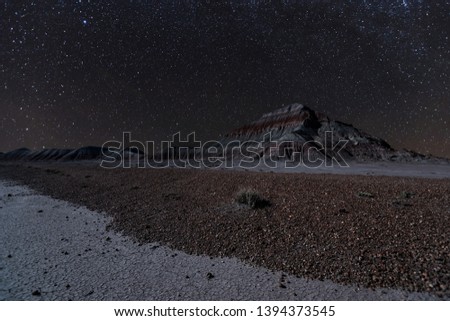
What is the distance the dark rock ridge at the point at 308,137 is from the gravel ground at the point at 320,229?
7479 centimetres

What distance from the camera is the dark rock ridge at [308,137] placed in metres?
87.2

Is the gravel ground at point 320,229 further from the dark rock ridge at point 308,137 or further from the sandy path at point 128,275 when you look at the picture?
the dark rock ridge at point 308,137

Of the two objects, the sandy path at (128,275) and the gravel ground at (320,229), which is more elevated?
the gravel ground at (320,229)

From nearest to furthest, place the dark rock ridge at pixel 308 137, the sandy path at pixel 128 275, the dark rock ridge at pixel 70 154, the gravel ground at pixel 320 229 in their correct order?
the sandy path at pixel 128 275
the gravel ground at pixel 320 229
the dark rock ridge at pixel 308 137
the dark rock ridge at pixel 70 154

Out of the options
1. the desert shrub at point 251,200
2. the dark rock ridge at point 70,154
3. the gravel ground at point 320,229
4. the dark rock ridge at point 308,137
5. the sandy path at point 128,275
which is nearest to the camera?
the sandy path at point 128,275

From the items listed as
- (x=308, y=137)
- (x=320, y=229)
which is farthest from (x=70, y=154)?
(x=320, y=229)

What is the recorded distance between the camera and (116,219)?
13.2 meters

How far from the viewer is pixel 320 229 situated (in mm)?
9742

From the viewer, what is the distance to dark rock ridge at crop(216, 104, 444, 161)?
87.2 metres

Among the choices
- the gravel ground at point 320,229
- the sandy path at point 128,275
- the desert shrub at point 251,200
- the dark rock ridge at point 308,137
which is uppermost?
the dark rock ridge at point 308,137

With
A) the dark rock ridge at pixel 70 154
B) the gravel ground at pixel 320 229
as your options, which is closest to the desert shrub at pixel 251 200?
the gravel ground at pixel 320 229

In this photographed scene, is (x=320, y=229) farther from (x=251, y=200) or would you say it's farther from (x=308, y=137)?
(x=308, y=137)

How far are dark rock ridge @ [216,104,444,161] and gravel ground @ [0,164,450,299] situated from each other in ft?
245
